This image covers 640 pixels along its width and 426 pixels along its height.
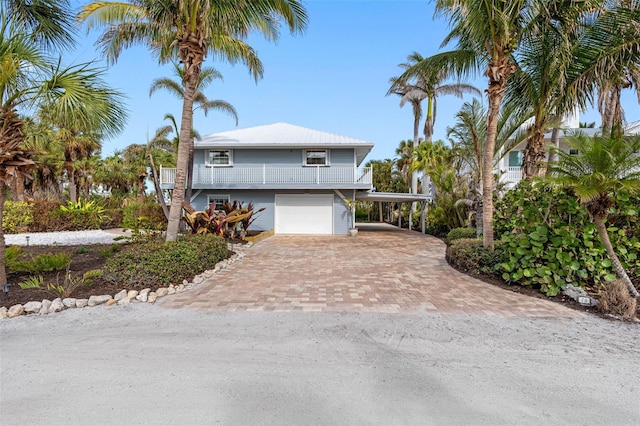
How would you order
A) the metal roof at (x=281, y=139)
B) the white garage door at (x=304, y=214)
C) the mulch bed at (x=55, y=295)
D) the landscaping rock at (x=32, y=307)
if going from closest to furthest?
the landscaping rock at (x=32, y=307)
the mulch bed at (x=55, y=295)
the metal roof at (x=281, y=139)
the white garage door at (x=304, y=214)

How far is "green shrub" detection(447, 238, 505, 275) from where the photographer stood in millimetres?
6781

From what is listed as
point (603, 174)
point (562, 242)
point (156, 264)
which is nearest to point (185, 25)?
point (156, 264)

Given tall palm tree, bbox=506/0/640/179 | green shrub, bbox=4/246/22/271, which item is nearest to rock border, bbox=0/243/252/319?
green shrub, bbox=4/246/22/271

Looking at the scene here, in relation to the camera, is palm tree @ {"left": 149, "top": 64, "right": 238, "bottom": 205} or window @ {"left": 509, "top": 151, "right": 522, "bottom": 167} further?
window @ {"left": 509, "top": 151, "right": 522, "bottom": 167}

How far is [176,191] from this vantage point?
7.12m

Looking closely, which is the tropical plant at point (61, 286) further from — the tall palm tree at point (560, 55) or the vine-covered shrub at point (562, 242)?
the tall palm tree at point (560, 55)

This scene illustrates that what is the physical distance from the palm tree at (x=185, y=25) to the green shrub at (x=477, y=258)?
6.72m

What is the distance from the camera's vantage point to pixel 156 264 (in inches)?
232

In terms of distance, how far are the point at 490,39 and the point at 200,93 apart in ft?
40.1

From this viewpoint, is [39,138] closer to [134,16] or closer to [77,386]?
[134,16]

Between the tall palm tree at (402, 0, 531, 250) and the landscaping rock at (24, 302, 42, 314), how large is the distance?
27.5 ft

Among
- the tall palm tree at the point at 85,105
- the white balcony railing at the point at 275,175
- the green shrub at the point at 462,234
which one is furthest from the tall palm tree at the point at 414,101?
the tall palm tree at the point at 85,105

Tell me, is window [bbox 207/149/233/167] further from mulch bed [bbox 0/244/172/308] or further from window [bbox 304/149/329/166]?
mulch bed [bbox 0/244/172/308]

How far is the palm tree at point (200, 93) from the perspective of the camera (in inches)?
547
